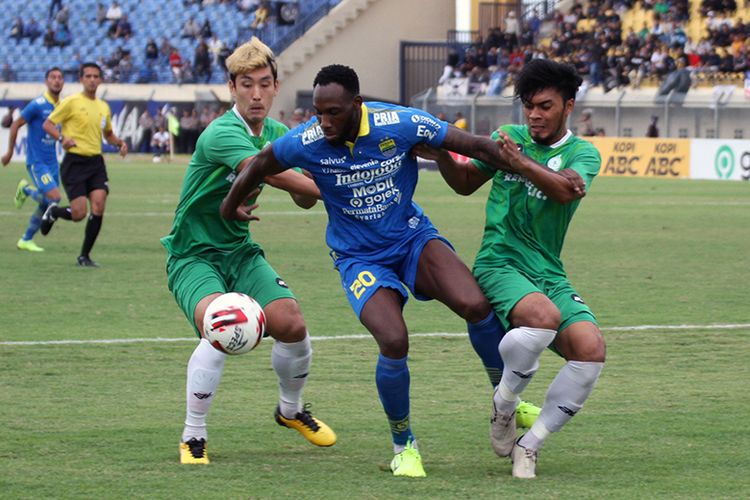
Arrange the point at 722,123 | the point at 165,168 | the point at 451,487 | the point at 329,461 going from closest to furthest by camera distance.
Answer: the point at 451,487, the point at 329,461, the point at 722,123, the point at 165,168

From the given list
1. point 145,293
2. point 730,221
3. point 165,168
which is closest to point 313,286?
point 145,293

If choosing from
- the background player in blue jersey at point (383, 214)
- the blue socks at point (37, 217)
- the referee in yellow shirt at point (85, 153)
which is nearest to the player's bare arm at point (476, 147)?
the background player in blue jersey at point (383, 214)

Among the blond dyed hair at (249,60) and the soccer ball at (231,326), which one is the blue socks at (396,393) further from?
the blond dyed hair at (249,60)

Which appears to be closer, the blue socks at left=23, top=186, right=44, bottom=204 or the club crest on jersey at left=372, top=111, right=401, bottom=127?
the club crest on jersey at left=372, top=111, right=401, bottom=127

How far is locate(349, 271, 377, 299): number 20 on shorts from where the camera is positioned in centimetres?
608

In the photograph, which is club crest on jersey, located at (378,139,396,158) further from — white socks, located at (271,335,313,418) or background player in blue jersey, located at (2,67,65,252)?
background player in blue jersey, located at (2,67,65,252)

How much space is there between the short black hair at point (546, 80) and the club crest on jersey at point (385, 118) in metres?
0.59

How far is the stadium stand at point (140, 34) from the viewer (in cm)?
5344

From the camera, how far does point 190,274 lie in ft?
21.7

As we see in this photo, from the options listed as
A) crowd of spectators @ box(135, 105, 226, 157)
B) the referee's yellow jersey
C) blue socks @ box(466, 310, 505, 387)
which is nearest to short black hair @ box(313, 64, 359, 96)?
blue socks @ box(466, 310, 505, 387)

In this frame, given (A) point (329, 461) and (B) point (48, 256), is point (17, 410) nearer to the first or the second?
(A) point (329, 461)

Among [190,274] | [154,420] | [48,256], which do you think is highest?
[190,274]

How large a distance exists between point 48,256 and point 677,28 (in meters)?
29.4

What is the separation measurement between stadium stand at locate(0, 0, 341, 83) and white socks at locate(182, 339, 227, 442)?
46.8 metres
